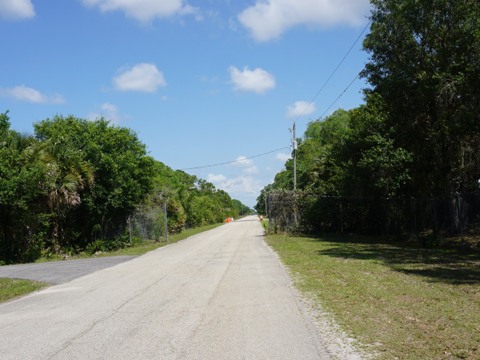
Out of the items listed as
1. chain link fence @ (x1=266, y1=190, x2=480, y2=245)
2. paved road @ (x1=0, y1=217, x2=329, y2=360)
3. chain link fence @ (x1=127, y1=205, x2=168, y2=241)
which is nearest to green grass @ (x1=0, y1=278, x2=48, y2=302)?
paved road @ (x1=0, y1=217, x2=329, y2=360)

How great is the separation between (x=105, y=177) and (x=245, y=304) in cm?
1939

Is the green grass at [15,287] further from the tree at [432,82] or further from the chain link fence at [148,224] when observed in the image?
the tree at [432,82]

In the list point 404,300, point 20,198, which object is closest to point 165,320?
point 404,300

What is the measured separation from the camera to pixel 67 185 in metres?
23.1

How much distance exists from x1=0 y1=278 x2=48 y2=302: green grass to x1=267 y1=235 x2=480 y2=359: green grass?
22.6 ft

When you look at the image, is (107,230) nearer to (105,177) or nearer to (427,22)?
(105,177)

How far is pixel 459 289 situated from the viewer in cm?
950

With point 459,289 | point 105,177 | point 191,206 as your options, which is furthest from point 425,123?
point 191,206

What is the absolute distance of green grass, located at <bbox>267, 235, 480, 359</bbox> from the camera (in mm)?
5910

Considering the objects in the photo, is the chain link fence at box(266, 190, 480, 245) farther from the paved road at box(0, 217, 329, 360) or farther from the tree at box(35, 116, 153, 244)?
the paved road at box(0, 217, 329, 360)

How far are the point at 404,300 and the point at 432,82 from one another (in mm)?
14332

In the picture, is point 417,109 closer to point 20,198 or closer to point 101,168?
point 101,168

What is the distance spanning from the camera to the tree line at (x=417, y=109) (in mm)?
19422

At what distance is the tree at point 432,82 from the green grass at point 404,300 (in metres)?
7.39
